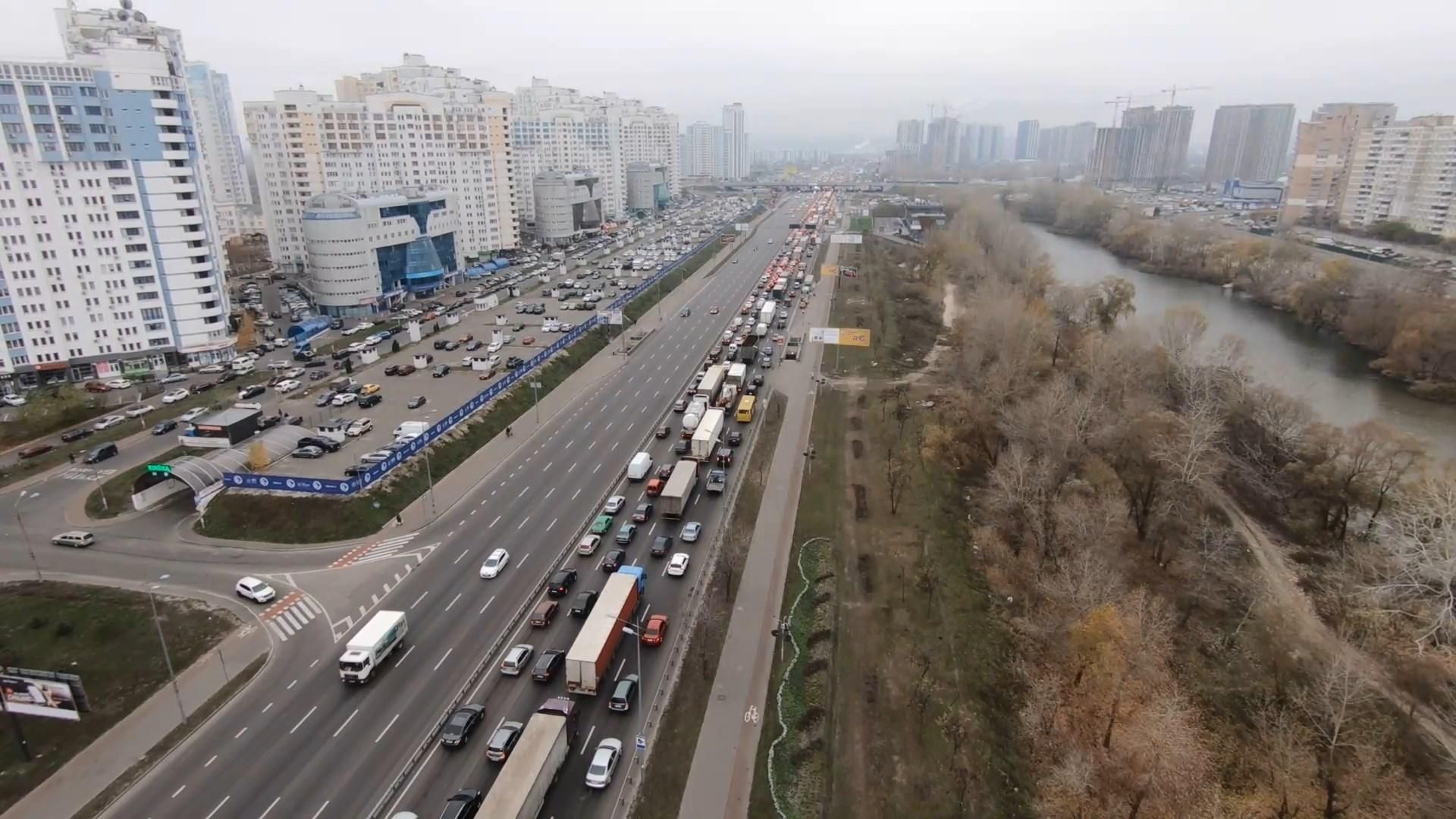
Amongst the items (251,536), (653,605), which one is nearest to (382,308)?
(251,536)

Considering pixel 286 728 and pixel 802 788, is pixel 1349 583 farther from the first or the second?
pixel 286 728

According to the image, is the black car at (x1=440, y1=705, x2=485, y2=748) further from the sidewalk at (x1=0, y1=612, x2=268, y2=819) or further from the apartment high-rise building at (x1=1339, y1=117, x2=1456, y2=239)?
the apartment high-rise building at (x1=1339, y1=117, x2=1456, y2=239)

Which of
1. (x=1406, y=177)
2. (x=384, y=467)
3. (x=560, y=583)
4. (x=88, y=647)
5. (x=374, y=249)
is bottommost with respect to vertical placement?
(x=88, y=647)

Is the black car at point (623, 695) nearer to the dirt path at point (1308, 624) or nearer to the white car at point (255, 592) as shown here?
the white car at point (255, 592)

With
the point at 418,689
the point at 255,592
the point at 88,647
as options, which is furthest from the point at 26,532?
the point at 418,689

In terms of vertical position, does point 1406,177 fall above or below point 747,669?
above

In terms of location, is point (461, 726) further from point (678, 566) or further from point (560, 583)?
point (678, 566)
